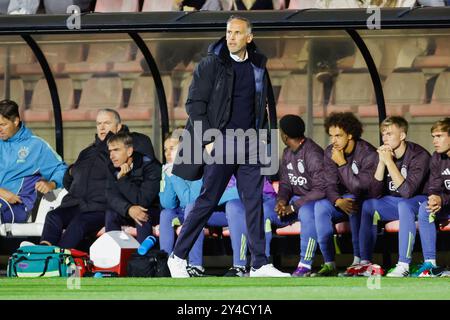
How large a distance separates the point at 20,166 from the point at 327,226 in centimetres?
283

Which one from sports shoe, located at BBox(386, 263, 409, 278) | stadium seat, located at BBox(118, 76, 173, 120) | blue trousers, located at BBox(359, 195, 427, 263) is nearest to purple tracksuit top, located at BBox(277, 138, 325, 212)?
blue trousers, located at BBox(359, 195, 427, 263)

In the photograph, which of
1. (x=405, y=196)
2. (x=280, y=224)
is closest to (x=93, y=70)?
(x=280, y=224)

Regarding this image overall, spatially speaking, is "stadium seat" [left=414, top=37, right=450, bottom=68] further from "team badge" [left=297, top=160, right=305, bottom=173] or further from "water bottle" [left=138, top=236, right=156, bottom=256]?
"water bottle" [left=138, top=236, right=156, bottom=256]

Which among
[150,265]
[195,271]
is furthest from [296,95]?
[150,265]

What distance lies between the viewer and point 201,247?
11.3 meters

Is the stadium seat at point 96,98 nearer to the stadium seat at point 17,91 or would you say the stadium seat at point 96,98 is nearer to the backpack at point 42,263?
the stadium seat at point 17,91

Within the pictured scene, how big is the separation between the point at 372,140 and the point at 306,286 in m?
3.42

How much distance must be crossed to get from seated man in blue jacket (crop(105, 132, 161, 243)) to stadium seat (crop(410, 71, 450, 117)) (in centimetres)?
230

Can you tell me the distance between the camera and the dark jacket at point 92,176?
12.1 metres

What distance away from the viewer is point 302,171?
459 inches

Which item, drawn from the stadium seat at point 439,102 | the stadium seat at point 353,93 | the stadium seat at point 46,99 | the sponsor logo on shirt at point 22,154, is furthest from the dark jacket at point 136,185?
the stadium seat at point 439,102

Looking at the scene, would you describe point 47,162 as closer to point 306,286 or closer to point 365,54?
point 365,54

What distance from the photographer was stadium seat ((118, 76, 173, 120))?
13039 millimetres

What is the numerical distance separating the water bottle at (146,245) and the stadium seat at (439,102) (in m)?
2.71
